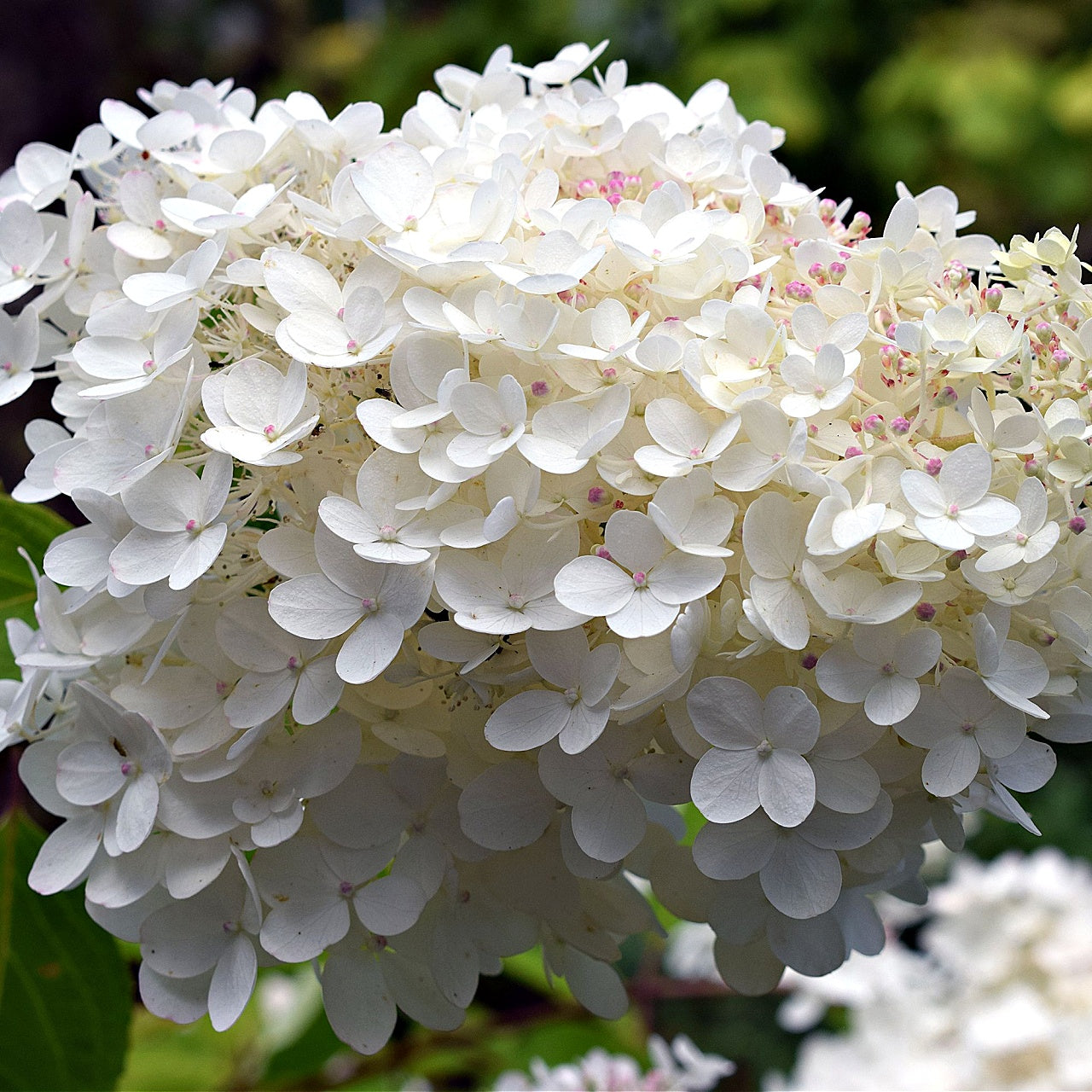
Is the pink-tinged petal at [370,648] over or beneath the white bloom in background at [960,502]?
beneath

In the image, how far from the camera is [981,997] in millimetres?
984

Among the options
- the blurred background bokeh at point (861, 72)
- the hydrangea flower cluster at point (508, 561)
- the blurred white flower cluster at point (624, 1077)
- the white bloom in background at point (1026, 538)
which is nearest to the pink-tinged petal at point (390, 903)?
the hydrangea flower cluster at point (508, 561)

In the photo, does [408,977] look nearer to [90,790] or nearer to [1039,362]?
[90,790]

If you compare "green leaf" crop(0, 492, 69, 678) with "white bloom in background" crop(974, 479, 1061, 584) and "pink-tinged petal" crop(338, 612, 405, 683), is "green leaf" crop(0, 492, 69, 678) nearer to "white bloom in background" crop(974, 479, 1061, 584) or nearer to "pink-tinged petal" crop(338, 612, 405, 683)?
"pink-tinged petal" crop(338, 612, 405, 683)

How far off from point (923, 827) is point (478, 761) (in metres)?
0.16

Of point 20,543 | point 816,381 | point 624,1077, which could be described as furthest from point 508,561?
point 624,1077

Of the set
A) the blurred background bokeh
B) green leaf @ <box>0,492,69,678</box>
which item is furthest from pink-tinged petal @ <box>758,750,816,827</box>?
the blurred background bokeh

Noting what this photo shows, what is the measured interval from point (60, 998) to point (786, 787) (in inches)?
14.9

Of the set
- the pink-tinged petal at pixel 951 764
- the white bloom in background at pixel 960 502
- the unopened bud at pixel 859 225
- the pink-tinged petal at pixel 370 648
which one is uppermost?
the unopened bud at pixel 859 225

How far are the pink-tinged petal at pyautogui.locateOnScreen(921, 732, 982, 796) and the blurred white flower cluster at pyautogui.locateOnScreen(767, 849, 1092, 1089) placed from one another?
637mm

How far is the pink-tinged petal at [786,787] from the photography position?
33 centimetres

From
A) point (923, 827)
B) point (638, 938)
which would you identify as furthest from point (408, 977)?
point (638, 938)

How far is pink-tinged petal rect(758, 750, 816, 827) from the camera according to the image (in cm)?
33

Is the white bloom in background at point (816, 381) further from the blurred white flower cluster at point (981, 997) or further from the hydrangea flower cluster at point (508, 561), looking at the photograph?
the blurred white flower cluster at point (981, 997)
